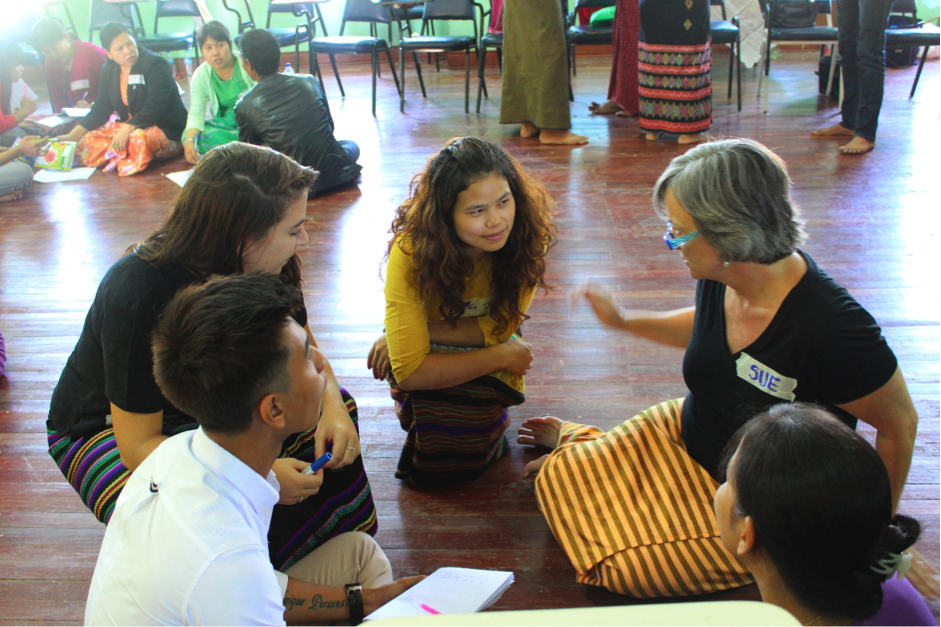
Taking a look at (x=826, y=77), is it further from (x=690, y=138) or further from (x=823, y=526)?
(x=823, y=526)

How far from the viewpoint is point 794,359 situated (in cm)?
139

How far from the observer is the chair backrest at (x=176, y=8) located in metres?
7.05

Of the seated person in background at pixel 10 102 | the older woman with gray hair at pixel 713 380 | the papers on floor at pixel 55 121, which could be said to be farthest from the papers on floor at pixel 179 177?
the older woman with gray hair at pixel 713 380

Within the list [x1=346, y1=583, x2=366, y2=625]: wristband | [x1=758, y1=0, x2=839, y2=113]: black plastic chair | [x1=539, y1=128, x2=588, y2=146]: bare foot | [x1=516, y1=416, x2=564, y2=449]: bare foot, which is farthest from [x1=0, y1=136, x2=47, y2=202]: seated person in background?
[x1=758, y1=0, x2=839, y2=113]: black plastic chair

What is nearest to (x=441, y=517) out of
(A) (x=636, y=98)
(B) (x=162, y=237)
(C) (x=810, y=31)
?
(B) (x=162, y=237)

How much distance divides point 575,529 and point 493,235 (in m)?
0.72

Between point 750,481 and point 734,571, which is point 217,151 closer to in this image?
point 750,481

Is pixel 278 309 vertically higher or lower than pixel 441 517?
higher

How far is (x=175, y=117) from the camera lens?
5.25 metres

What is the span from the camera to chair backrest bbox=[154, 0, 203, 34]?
7.05m

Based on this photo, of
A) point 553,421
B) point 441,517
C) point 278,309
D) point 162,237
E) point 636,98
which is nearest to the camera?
point 278,309

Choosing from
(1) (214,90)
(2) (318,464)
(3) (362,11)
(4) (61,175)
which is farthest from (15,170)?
(2) (318,464)

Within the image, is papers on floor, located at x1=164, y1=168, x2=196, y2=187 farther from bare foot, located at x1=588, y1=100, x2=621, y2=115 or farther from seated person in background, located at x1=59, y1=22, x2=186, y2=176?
bare foot, located at x1=588, y1=100, x2=621, y2=115

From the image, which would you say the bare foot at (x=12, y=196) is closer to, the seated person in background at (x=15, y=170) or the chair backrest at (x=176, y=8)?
the seated person in background at (x=15, y=170)
